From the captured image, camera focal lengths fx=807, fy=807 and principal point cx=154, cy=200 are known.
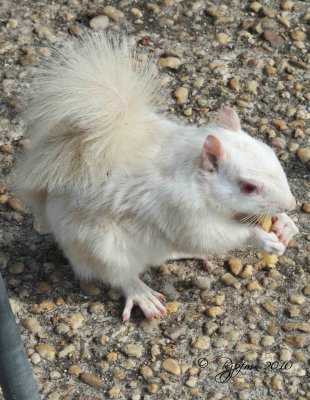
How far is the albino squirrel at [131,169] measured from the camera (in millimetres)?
2910

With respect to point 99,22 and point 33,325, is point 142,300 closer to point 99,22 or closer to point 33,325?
point 33,325

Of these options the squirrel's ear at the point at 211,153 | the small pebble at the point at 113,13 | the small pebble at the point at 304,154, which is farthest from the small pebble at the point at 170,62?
the squirrel's ear at the point at 211,153

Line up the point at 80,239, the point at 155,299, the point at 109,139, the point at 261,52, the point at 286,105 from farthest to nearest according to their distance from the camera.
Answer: the point at 261,52, the point at 286,105, the point at 155,299, the point at 80,239, the point at 109,139

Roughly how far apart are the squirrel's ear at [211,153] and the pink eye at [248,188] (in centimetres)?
12

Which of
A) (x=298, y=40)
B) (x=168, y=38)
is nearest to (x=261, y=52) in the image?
(x=298, y=40)

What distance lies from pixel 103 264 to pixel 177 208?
1.34 feet

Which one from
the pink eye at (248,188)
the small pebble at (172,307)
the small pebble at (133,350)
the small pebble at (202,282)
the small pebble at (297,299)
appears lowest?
the small pebble at (133,350)

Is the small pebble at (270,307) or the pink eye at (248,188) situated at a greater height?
the pink eye at (248,188)

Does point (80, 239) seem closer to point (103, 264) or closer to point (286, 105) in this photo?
point (103, 264)

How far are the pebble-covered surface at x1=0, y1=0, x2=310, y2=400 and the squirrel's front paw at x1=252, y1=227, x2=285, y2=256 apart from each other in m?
0.32

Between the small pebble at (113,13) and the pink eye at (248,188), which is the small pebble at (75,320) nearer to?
the pink eye at (248,188)

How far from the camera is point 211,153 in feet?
9.59

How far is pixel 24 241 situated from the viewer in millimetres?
3641

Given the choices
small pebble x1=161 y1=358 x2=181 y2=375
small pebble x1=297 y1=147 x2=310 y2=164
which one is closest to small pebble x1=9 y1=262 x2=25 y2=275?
small pebble x1=161 y1=358 x2=181 y2=375
